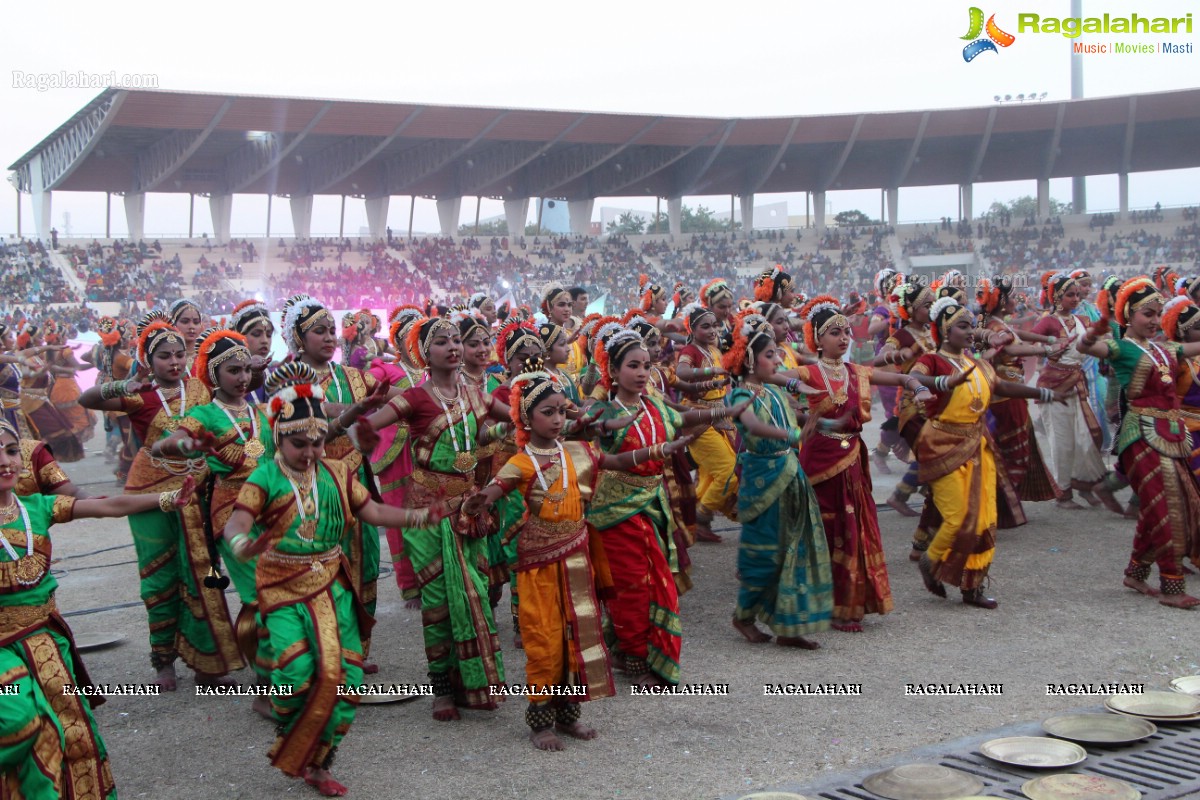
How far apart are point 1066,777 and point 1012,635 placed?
2.11 metres

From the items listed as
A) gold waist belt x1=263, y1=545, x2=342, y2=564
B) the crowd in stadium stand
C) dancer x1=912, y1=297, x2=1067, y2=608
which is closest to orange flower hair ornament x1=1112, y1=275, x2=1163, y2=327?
dancer x1=912, y1=297, x2=1067, y2=608

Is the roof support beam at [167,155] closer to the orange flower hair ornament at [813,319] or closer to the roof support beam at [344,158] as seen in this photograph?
the roof support beam at [344,158]

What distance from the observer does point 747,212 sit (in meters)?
47.4

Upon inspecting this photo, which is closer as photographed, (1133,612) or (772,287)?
(1133,612)

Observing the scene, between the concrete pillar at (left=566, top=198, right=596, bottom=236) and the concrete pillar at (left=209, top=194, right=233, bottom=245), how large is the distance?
13.7 metres

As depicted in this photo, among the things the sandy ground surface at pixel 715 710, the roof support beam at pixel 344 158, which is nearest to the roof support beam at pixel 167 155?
the roof support beam at pixel 344 158

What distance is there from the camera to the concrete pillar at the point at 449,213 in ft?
148

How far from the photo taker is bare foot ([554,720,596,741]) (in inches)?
197

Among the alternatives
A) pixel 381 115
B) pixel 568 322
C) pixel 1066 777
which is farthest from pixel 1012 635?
pixel 381 115

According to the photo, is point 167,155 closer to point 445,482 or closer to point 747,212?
point 747,212

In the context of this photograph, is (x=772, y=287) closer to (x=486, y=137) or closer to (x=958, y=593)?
(x=958, y=593)

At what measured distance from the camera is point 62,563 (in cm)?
933

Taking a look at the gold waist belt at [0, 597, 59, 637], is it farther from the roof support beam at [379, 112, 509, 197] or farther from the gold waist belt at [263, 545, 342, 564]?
the roof support beam at [379, 112, 509, 197]

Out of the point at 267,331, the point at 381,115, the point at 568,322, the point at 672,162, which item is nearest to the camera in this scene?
the point at 267,331
